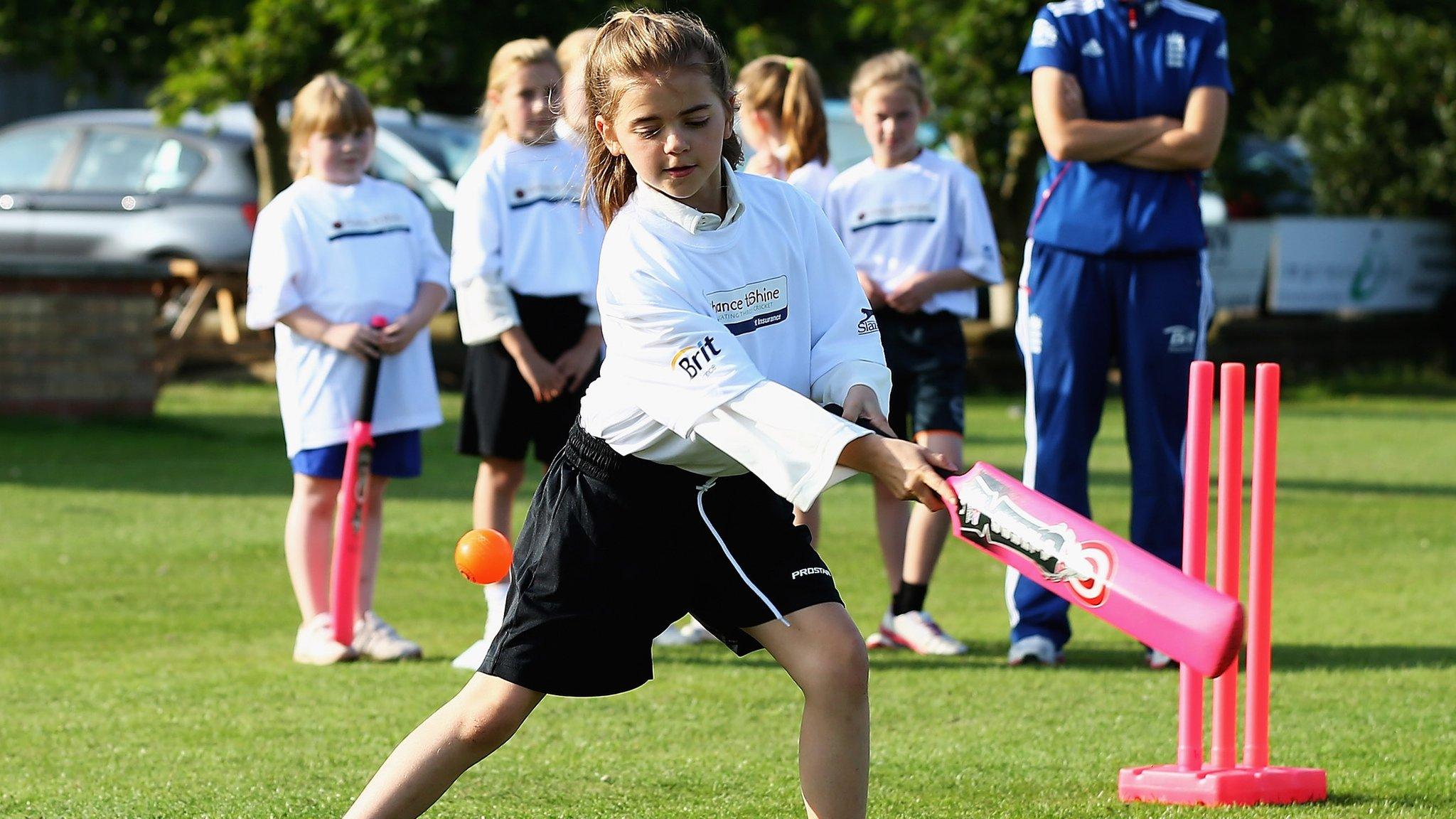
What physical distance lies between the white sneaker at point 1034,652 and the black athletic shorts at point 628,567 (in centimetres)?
284

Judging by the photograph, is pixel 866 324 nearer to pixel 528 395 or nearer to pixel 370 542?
pixel 528 395

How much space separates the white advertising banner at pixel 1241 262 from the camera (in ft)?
60.5

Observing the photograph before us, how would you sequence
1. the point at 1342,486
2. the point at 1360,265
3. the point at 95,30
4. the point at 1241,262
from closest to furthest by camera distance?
1. the point at 1342,486
2. the point at 95,30
3. the point at 1241,262
4. the point at 1360,265

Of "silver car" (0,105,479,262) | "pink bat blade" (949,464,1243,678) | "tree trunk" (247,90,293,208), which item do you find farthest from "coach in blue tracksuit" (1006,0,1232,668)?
"tree trunk" (247,90,293,208)

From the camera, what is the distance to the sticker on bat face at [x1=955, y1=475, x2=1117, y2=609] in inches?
119

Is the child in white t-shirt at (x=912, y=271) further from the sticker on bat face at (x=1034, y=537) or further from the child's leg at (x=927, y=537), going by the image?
the sticker on bat face at (x=1034, y=537)

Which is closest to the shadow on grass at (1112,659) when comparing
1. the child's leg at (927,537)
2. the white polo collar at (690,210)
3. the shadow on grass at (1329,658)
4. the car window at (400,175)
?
the shadow on grass at (1329,658)

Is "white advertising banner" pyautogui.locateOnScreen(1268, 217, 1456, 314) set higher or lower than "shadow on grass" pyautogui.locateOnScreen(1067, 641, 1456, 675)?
lower

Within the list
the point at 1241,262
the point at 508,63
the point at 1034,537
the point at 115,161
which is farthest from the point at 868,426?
the point at 1241,262

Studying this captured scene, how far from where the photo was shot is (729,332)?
338 centimetres

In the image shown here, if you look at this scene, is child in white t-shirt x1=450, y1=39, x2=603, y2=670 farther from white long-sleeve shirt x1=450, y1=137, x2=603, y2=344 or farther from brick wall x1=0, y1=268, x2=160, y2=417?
brick wall x1=0, y1=268, x2=160, y2=417

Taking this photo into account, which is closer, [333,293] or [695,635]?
[333,293]

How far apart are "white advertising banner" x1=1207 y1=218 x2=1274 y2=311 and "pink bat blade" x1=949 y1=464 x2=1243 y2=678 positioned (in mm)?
15798

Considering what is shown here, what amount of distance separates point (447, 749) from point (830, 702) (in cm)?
72
